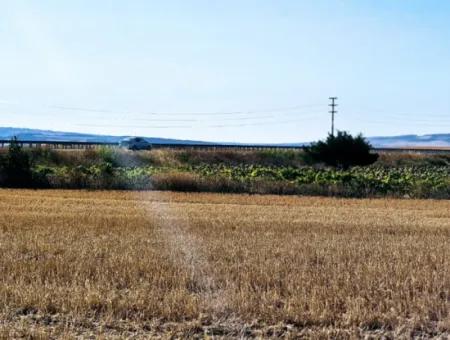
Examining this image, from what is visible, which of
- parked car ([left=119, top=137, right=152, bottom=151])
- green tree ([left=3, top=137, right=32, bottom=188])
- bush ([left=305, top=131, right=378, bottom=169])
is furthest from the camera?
parked car ([left=119, top=137, right=152, bottom=151])

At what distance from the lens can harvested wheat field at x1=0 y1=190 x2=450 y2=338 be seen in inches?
334

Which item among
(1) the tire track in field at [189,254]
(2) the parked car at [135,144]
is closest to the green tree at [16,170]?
(1) the tire track in field at [189,254]

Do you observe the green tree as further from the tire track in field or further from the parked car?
the parked car

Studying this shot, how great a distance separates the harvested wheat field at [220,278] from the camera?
8477 mm

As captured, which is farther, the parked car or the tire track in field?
the parked car

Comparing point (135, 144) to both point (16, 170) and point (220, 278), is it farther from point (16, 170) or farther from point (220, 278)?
point (220, 278)

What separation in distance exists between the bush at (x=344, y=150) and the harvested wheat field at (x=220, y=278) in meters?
38.9

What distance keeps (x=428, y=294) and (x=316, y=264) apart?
9.63ft

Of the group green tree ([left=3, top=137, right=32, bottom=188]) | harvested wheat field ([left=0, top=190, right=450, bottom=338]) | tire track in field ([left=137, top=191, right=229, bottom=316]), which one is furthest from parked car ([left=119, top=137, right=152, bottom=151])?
harvested wheat field ([left=0, top=190, right=450, bottom=338])

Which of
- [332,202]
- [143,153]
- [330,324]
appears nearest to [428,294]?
[330,324]

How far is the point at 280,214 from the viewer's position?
79.8 feet

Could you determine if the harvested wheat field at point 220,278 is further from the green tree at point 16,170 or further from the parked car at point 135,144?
the parked car at point 135,144

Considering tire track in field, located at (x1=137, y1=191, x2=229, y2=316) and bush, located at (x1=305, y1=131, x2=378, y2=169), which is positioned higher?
bush, located at (x1=305, y1=131, x2=378, y2=169)

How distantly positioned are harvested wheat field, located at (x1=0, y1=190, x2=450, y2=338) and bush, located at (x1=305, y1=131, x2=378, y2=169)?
128ft
